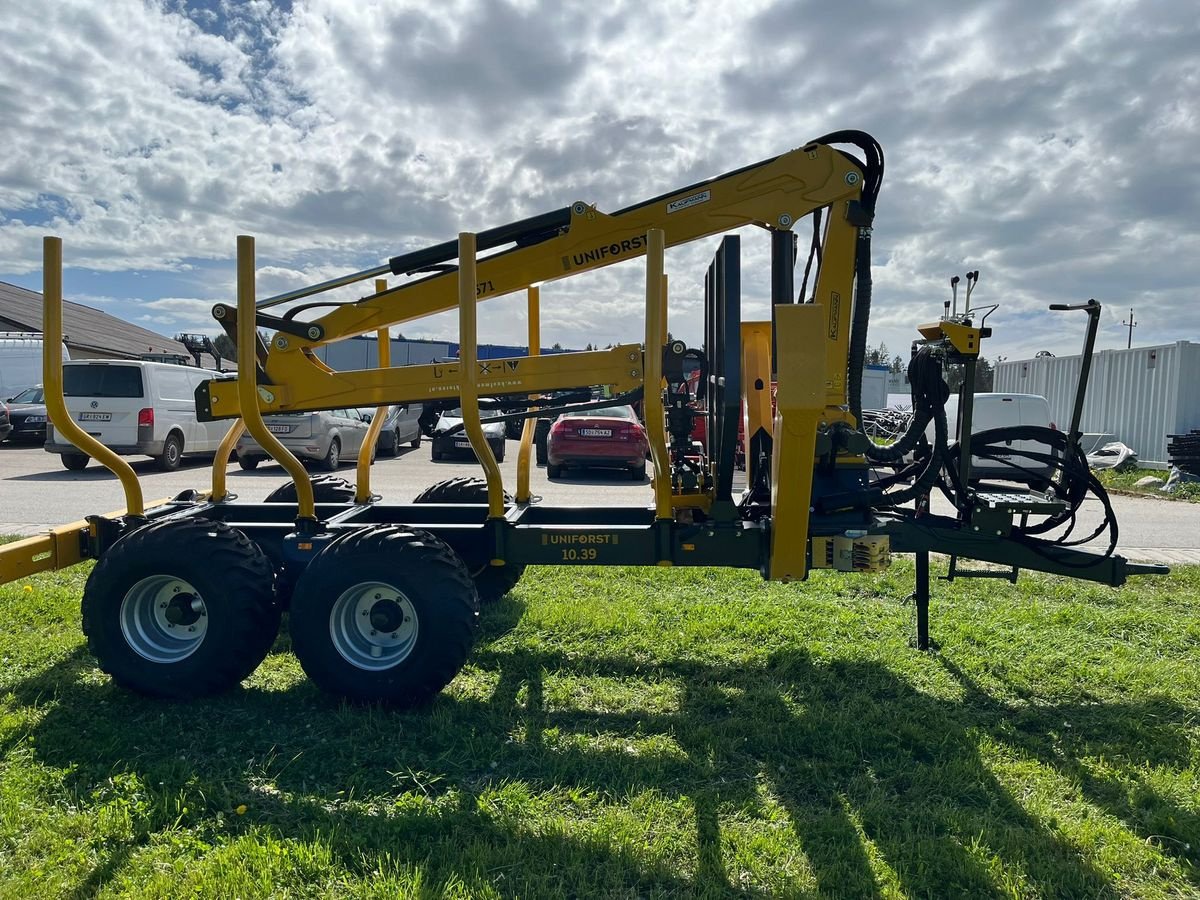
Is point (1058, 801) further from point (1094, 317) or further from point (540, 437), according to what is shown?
point (540, 437)

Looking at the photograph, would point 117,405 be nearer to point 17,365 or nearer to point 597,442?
point 597,442

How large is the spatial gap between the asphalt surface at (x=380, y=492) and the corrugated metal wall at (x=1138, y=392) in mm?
4045

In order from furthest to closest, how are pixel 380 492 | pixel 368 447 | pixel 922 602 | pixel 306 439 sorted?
pixel 306 439
pixel 380 492
pixel 368 447
pixel 922 602

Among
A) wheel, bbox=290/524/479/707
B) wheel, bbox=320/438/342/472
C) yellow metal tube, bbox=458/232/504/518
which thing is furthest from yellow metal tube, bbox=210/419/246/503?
wheel, bbox=320/438/342/472

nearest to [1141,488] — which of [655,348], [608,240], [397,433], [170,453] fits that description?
[608,240]

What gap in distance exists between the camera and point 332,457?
51.2 ft

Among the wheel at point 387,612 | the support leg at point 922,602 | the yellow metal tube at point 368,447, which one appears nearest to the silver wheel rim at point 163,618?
the wheel at point 387,612

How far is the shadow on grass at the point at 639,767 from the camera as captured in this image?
115 inches

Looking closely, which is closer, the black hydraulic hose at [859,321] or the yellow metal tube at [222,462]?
the black hydraulic hose at [859,321]

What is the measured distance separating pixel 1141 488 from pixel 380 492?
14.2m

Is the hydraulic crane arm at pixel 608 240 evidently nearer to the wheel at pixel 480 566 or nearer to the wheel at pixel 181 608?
the wheel at pixel 181 608

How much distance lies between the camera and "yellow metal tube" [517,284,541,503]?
578 cm

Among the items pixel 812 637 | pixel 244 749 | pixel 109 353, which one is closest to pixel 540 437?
pixel 812 637

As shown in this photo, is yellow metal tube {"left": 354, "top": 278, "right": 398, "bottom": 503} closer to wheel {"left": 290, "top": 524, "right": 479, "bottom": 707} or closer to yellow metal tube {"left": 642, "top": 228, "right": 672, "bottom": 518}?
wheel {"left": 290, "top": 524, "right": 479, "bottom": 707}
